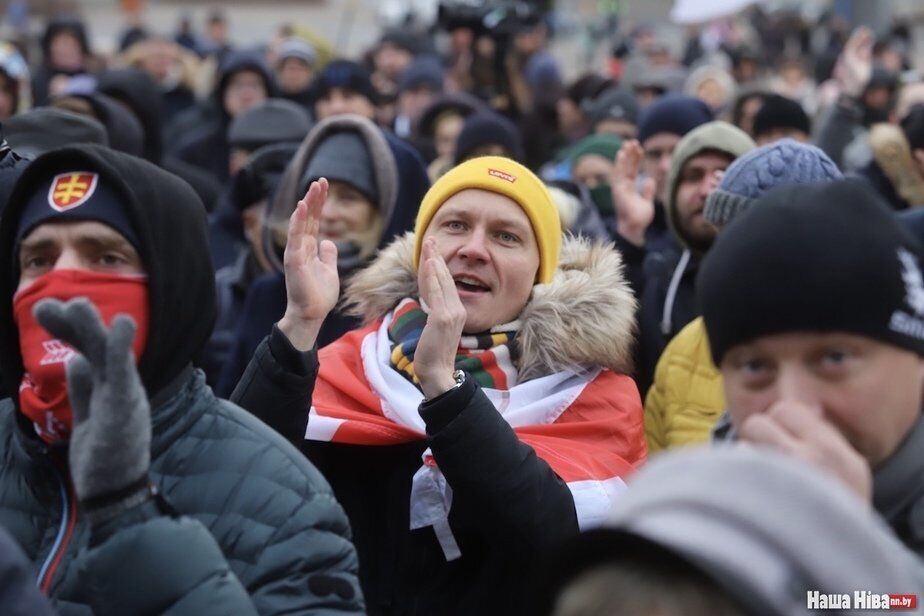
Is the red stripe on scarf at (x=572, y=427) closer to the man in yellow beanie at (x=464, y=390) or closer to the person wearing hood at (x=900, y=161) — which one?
the man in yellow beanie at (x=464, y=390)

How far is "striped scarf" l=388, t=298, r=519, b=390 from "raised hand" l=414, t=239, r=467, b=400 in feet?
1.02

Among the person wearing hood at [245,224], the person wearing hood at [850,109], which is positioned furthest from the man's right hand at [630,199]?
the person wearing hood at [850,109]

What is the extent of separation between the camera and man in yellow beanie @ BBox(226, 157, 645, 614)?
3348mm

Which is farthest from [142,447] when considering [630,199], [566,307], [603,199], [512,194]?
[603,199]

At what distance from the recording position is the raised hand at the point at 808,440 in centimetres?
199

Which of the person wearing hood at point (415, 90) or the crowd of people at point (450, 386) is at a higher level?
the crowd of people at point (450, 386)

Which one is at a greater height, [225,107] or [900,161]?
[225,107]

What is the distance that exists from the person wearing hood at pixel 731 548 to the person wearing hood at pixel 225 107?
7.35 meters

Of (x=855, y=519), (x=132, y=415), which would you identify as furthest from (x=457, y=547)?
(x=855, y=519)

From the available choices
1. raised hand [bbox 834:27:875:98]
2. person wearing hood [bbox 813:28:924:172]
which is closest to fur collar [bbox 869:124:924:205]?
person wearing hood [bbox 813:28:924:172]

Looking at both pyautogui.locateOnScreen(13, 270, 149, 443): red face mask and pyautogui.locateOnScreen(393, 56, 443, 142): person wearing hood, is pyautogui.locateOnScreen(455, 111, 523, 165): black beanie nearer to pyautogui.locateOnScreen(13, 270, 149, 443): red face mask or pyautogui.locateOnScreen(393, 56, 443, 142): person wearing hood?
pyautogui.locateOnScreen(393, 56, 443, 142): person wearing hood

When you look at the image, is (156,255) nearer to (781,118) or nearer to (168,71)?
(781,118)

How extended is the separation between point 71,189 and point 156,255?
215mm

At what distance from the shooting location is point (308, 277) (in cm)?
352
